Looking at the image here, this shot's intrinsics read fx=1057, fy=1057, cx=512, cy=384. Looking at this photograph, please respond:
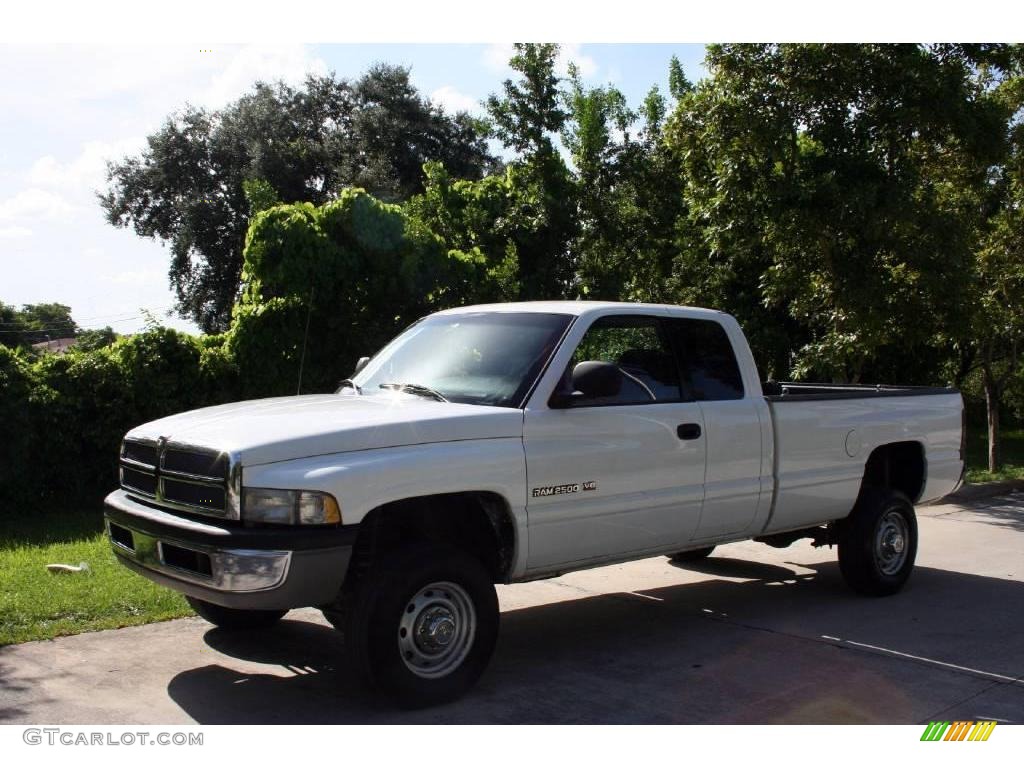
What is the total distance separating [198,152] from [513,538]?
32.9 m

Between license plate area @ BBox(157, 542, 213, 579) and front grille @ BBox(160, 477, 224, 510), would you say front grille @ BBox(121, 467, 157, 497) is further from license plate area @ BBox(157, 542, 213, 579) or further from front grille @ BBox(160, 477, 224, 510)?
license plate area @ BBox(157, 542, 213, 579)

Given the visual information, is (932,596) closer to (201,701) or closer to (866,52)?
(201,701)

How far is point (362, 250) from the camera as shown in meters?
12.9

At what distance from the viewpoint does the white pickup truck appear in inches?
191

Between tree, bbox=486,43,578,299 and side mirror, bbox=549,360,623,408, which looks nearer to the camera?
side mirror, bbox=549,360,623,408

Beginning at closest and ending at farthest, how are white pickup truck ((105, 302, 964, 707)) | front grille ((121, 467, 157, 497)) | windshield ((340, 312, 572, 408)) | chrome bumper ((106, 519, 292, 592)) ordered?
chrome bumper ((106, 519, 292, 592)), white pickup truck ((105, 302, 964, 707)), front grille ((121, 467, 157, 497)), windshield ((340, 312, 572, 408))

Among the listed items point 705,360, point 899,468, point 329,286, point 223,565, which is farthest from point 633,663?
point 329,286

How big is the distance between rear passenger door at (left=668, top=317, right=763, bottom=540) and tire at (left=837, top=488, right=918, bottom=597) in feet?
4.32

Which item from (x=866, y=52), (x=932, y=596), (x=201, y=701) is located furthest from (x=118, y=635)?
(x=866, y=52)

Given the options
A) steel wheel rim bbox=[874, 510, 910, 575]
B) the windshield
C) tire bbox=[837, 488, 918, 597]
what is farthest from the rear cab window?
steel wheel rim bbox=[874, 510, 910, 575]

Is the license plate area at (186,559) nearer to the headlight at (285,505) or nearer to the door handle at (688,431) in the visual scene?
the headlight at (285,505)

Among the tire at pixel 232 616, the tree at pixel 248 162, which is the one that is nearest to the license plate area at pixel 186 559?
the tire at pixel 232 616

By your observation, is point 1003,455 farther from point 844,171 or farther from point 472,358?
point 472,358

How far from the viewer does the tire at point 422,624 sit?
4988 mm
